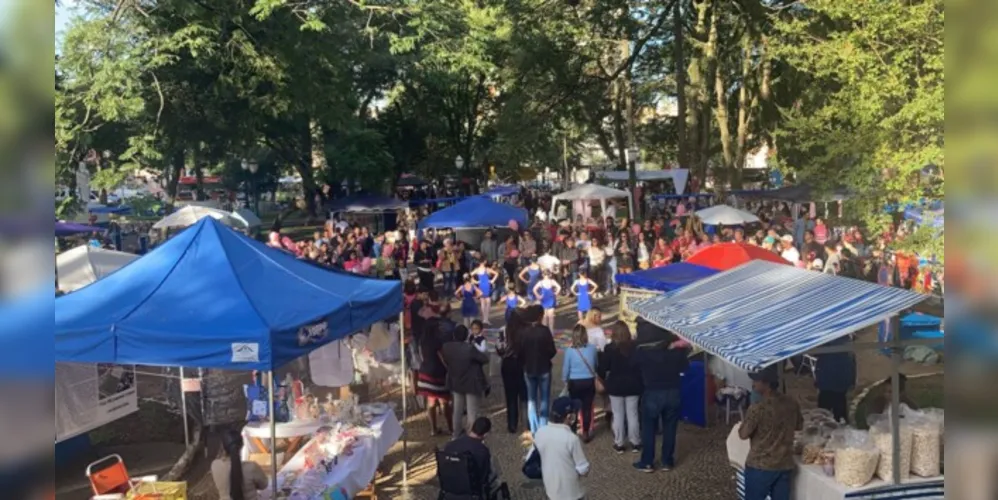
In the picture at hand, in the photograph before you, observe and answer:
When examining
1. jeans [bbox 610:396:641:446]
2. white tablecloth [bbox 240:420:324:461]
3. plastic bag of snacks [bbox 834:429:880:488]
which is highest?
plastic bag of snacks [bbox 834:429:880:488]

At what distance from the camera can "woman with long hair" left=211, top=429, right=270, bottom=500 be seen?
5922 mm

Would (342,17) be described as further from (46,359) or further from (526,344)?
(46,359)

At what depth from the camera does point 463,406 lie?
902 cm

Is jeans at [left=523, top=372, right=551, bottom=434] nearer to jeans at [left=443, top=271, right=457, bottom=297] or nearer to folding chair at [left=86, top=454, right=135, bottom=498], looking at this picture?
folding chair at [left=86, top=454, right=135, bottom=498]

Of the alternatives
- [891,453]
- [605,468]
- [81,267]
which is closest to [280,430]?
[605,468]

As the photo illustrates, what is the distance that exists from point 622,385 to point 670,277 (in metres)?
3.18

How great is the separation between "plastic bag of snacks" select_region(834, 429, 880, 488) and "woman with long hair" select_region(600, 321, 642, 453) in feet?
9.34

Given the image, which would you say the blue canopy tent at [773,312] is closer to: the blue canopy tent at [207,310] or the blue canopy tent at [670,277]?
the blue canopy tent at [670,277]

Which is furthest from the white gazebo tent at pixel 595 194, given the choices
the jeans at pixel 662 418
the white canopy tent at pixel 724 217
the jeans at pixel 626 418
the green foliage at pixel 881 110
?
the jeans at pixel 662 418

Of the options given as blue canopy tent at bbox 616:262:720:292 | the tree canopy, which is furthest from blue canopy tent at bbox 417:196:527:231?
blue canopy tent at bbox 616:262:720:292

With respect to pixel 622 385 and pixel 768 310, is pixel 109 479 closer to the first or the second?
pixel 622 385

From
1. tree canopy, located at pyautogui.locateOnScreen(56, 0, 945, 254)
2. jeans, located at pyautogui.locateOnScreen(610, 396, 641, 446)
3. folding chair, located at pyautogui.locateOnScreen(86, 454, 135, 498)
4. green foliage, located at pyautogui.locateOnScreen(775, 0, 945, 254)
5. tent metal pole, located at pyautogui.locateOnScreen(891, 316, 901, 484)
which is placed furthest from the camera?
tree canopy, located at pyautogui.locateOnScreen(56, 0, 945, 254)

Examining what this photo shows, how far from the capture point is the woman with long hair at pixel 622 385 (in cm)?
842

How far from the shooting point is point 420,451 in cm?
919
